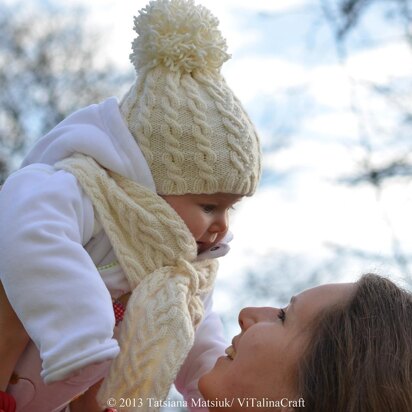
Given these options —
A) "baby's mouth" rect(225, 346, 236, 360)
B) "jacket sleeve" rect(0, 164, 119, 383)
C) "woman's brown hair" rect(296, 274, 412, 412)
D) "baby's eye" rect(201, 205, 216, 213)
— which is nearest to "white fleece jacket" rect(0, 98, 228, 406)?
"jacket sleeve" rect(0, 164, 119, 383)

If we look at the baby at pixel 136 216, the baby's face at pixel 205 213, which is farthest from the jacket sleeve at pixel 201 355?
the baby's face at pixel 205 213

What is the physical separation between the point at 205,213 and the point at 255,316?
0.94ft

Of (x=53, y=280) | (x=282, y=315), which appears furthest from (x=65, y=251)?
(x=282, y=315)

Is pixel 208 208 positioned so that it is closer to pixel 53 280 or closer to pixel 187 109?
pixel 187 109

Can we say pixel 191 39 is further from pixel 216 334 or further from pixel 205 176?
pixel 216 334

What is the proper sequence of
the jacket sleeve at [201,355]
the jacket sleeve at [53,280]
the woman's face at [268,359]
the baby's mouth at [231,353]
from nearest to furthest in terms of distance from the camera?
the jacket sleeve at [53,280], the woman's face at [268,359], the baby's mouth at [231,353], the jacket sleeve at [201,355]

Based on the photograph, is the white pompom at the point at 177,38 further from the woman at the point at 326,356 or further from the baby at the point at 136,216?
the woman at the point at 326,356

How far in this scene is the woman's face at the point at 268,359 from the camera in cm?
234

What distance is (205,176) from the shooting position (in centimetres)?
252

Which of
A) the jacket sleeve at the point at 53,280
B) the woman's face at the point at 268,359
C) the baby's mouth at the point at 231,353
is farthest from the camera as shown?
the baby's mouth at the point at 231,353

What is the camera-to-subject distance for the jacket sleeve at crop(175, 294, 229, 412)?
9.12 ft

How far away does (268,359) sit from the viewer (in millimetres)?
2369

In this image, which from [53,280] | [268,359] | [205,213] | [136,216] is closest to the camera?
[53,280]

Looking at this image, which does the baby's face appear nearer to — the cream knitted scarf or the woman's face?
the cream knitted scarf
